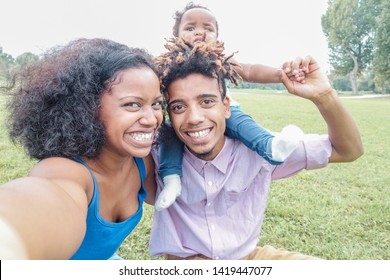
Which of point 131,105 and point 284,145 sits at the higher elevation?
point 131,105

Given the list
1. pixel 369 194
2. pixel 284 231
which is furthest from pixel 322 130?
pixel 284 231

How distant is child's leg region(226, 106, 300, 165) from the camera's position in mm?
1752

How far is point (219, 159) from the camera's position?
189 centimetres

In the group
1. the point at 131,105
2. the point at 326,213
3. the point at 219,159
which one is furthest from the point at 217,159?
the point at 326,213

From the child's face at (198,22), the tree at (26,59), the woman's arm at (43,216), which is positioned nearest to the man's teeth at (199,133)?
the woman's arm at (43,216)

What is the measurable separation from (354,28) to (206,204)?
89.0 ft

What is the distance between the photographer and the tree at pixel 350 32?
24.6 metres

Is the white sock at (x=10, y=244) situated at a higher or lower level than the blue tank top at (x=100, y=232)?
higher

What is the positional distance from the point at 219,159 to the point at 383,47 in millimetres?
26518

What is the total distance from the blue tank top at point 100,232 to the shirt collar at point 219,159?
250 millimetres

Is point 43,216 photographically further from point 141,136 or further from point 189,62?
point 189,62

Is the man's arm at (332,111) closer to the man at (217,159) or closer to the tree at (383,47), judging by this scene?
the man at (217,159)

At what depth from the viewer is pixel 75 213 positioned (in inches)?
47.3

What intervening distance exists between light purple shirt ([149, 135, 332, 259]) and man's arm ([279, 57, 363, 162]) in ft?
0.23
